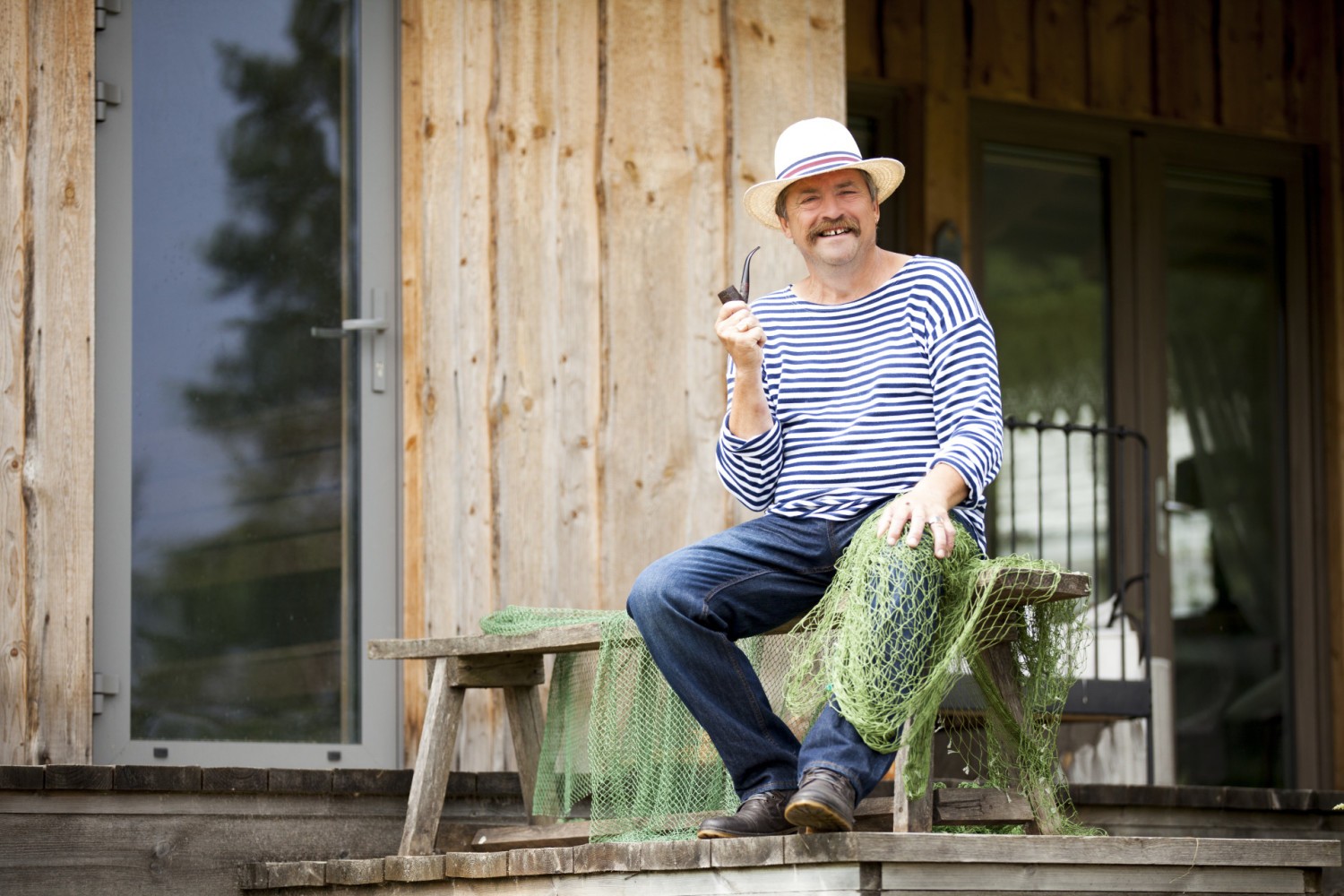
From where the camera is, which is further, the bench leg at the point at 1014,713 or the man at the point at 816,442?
the bench leg at the point at 1014,713

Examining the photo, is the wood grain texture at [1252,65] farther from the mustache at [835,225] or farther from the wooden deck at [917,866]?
the wooden deck at [917,866]

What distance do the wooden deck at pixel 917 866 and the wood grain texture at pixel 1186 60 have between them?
184 inches

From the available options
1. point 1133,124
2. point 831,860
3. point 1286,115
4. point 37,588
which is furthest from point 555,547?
point 1286,115

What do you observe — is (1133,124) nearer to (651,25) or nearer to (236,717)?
(651,25)

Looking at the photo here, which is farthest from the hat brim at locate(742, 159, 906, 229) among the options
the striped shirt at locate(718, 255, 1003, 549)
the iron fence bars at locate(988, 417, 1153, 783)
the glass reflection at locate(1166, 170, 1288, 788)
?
the glass reflection at locate(1166, 170, 1288, 788)

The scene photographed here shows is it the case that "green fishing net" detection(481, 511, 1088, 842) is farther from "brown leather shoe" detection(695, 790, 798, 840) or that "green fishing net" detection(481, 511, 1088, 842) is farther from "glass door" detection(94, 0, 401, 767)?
"glass door" detection(94, 0, 401, 767)

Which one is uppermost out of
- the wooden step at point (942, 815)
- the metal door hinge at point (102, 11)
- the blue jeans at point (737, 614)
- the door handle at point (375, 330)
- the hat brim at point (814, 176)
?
the metal door hinge at point (102, 11)

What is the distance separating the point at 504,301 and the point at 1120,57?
3481mm

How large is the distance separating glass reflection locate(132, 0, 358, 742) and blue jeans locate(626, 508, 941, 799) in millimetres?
1423

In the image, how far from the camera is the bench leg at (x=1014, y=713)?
3.27 metres

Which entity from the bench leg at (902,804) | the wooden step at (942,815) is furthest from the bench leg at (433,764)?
the bench leg at (902,804)

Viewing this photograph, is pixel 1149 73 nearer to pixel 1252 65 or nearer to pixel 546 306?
pixel 1252 65

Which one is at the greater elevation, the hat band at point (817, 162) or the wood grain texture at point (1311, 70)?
the wood grain texture at point (1311, 70)

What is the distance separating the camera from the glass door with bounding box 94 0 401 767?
425cm
